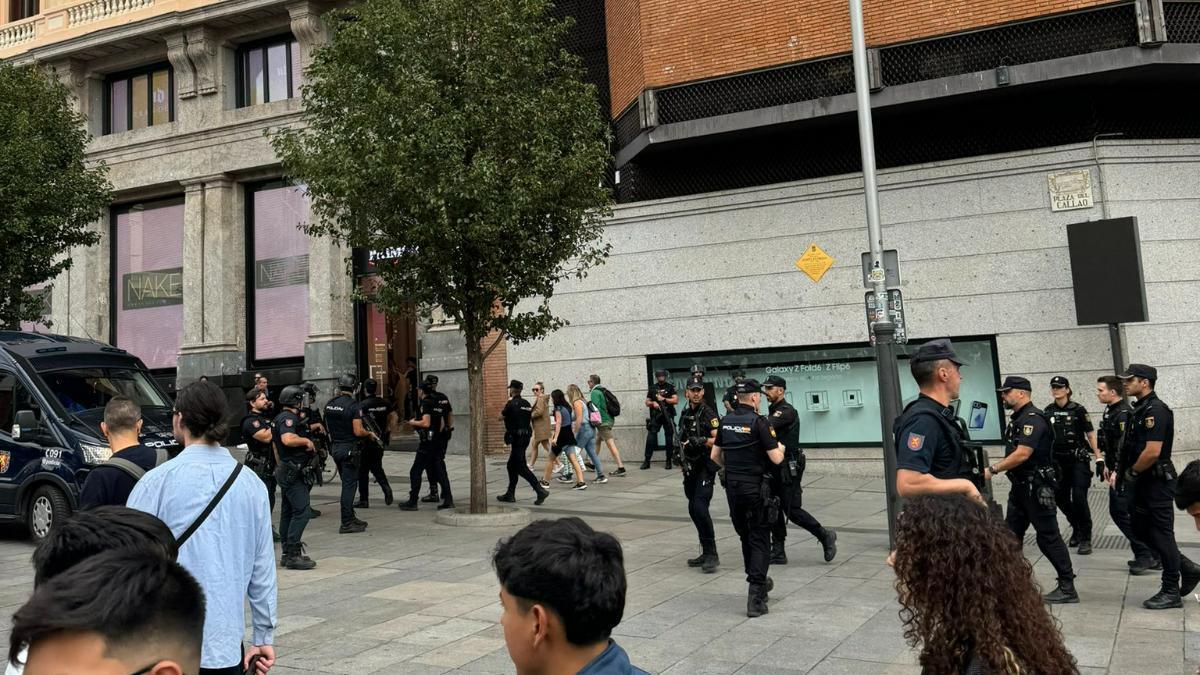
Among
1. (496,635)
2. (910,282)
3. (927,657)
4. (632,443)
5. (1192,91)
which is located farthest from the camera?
(632,443)

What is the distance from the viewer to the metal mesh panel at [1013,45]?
14.3 meters

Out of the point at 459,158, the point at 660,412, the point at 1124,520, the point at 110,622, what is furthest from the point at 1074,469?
the point at 110,622

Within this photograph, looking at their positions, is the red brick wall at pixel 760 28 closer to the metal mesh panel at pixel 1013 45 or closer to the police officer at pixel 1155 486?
the metal mesh panel at pixel 1013 45

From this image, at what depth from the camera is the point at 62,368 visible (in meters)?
11.7

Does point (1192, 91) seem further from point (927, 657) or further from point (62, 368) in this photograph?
point (62, 368)

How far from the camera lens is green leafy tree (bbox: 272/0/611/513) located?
440 inches

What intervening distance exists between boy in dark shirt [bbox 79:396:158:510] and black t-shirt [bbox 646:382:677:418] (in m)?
12.1

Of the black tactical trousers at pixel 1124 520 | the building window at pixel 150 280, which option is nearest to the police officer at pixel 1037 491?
the black tactical trousers at pixel 1124 520

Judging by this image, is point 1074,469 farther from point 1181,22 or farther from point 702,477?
point 1181,22

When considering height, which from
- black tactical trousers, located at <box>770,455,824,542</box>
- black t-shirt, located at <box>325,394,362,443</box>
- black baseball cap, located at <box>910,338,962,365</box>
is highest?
black baseball cap, located at <box>910,338,962,365</box>

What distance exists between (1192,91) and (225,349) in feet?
70.1

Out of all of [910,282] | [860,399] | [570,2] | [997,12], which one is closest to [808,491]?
[860,399]

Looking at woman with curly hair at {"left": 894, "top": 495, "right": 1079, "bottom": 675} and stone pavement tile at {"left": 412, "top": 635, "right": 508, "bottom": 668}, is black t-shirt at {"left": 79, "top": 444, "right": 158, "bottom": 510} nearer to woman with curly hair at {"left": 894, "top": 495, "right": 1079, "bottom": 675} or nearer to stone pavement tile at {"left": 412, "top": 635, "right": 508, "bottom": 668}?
stone pavement tile at {"left": 412, "top": 635, "right": 508, "bottom": 668}

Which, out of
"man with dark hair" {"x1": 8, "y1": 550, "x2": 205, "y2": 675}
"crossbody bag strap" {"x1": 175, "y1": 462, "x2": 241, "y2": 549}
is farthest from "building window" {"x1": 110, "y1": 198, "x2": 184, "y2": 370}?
"man with dark hair" {"x1": 8, "y1": 550, "x2": 205, "y2": 675}
